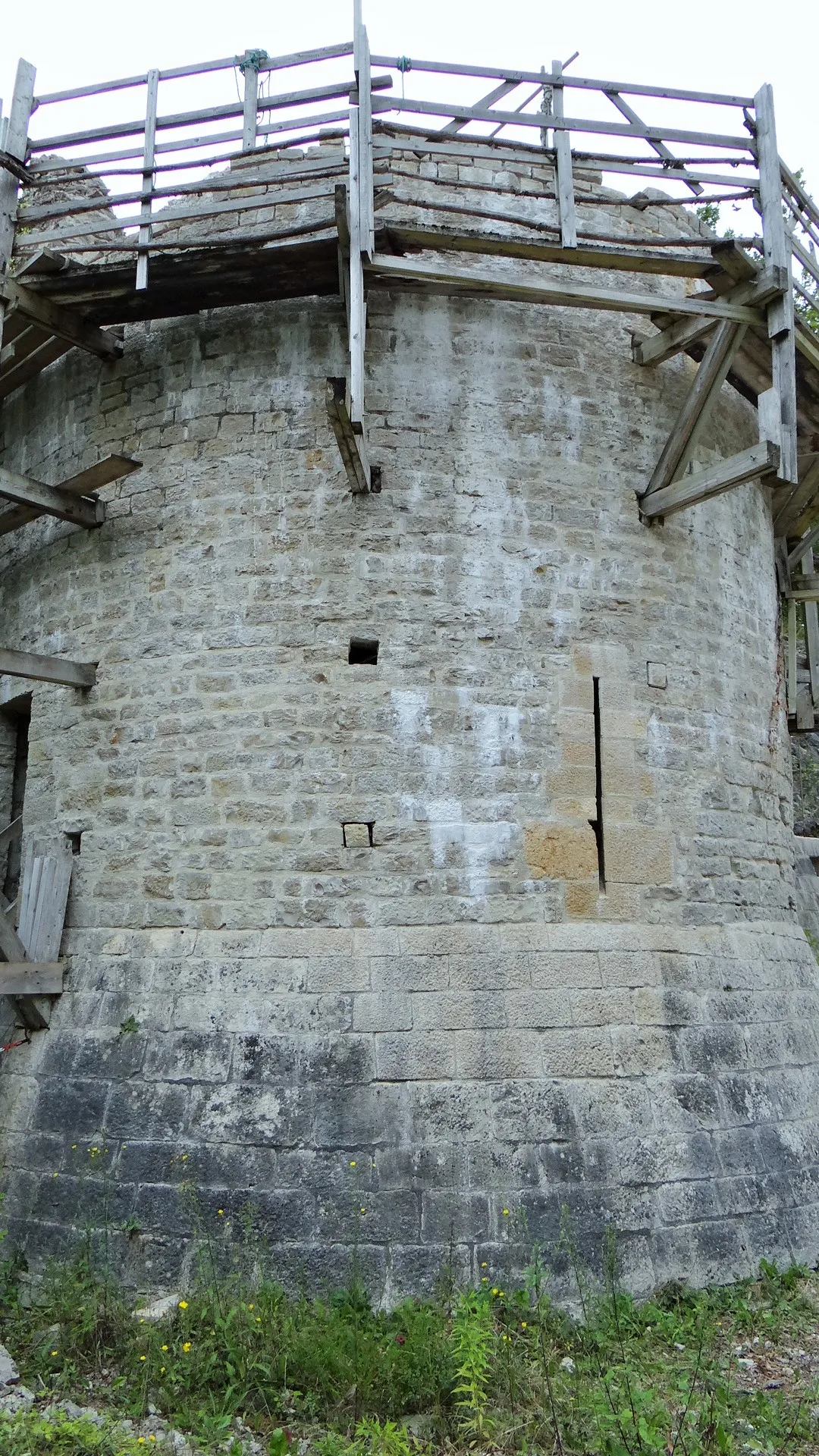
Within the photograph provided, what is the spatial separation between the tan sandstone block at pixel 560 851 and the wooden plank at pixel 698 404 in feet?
6.69

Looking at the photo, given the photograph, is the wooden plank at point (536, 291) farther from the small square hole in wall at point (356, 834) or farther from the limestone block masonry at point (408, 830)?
the small square hole in wall at point (356, 834)

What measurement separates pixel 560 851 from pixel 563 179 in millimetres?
3594

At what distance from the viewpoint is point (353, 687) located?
5.42 m

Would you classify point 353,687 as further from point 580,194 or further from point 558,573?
point 580,194

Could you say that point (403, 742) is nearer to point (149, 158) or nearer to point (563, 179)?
point (563, 179)

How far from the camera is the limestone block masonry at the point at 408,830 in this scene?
486 cm

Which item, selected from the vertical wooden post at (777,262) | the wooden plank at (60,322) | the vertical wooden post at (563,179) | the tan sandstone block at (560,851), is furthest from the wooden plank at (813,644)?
the wooden plank at (60,322)

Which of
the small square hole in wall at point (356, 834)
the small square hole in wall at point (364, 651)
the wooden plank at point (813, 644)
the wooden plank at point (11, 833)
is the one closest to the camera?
the small square hole in wall at point (356, 834)

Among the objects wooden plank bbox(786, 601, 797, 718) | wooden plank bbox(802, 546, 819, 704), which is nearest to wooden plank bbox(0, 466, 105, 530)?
wooden plank bbox(786, 601, 797, 718)

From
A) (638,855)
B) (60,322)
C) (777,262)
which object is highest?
(777,262)

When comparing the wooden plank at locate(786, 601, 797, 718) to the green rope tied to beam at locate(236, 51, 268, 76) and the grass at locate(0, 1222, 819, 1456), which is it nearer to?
the grass at locate(0, 1222, 819, 1456)

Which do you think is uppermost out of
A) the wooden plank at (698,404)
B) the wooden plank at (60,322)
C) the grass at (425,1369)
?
the wooden plank at (60,322)

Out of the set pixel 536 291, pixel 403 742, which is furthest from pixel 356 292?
pixel 403 742

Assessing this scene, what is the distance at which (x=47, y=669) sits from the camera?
5.73m
